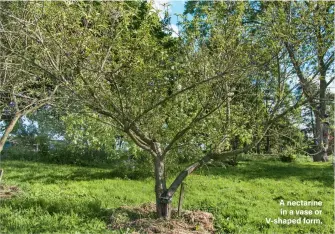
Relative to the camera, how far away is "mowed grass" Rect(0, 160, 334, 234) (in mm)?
5613

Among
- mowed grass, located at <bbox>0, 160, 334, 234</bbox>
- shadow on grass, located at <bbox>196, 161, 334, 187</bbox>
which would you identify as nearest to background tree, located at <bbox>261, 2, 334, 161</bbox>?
mowed grass, located at <bbox>0, 160, 334, 234</bbox>

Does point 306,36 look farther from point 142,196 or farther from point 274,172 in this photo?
point 274,172

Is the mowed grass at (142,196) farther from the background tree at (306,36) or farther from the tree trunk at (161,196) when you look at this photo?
the background tree at (306,36)

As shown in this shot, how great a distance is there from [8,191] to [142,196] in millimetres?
2658

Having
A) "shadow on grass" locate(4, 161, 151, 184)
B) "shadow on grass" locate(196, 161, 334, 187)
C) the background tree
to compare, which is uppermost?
the background tree

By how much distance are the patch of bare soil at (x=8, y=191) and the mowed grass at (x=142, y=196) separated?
0.20 meters

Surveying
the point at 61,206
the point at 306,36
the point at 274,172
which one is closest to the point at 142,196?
the point at 61,206

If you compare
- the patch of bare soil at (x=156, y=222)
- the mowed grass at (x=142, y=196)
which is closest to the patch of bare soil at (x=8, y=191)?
the mowed grass at (x=142, y=196)

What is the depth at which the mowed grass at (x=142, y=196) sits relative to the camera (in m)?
5.61

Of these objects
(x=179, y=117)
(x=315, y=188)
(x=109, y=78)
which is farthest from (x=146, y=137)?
(x=315, y=188)

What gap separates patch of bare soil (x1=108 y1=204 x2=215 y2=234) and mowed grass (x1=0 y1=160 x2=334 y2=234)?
0.64 ft

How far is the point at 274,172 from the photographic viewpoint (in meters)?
11.0

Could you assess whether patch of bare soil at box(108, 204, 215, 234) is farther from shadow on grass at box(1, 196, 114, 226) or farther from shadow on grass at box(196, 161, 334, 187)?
shadow on grass at box(196, 161, 334, 187)

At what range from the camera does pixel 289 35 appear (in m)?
4.82
